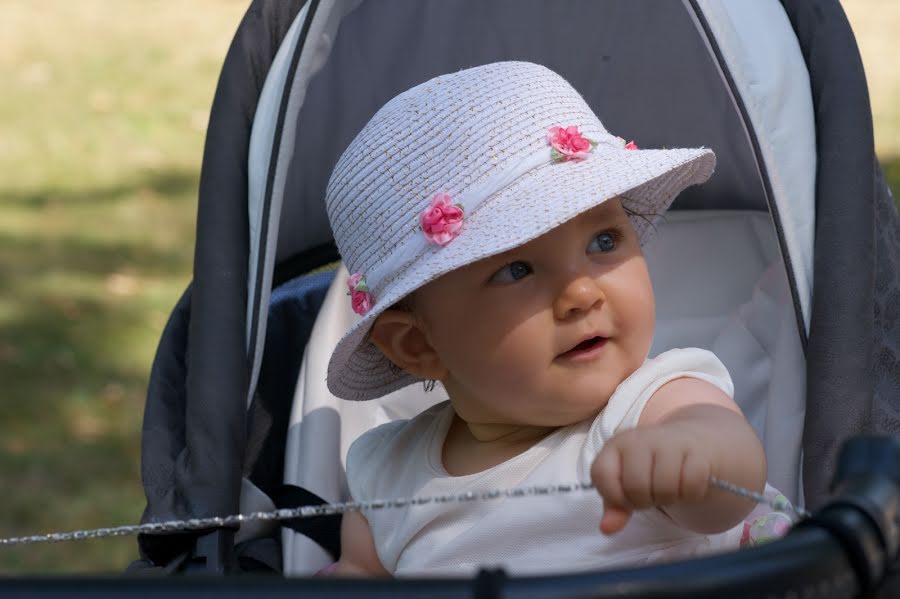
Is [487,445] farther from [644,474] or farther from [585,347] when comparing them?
[644,474]

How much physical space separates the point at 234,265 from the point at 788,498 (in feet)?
2.35

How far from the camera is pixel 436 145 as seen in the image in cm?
147

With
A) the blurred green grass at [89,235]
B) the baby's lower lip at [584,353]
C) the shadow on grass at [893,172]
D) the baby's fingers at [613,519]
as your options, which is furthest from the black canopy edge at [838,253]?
the shadow on grass at [893,172]

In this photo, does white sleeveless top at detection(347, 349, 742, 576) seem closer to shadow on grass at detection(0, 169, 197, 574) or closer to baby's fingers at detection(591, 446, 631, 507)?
baby's fingers at detection(591, 446, 631, 507)

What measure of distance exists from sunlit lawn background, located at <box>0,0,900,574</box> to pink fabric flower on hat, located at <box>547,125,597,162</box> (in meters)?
1.57

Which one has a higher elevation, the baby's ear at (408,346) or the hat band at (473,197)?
the hat band at (473,197)

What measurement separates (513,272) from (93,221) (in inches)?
131

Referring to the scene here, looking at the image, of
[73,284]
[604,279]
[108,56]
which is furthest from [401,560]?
[108,56]

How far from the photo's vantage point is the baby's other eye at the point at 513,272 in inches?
55.7

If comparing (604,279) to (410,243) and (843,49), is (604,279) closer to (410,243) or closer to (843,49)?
(410,243)

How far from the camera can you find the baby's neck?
1.52 meters

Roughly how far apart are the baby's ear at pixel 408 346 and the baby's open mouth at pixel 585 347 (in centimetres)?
17

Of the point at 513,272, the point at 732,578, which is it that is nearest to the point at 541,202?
the point at 513,272

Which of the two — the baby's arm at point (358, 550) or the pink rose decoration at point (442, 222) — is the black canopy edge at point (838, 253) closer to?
the pink rose decoration at point (442, 222)
